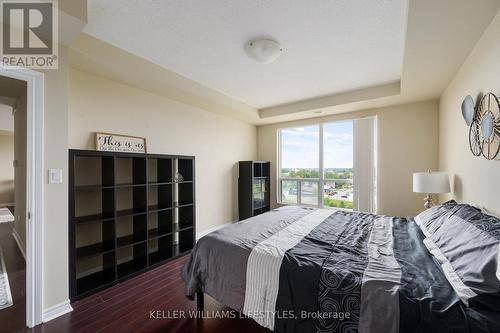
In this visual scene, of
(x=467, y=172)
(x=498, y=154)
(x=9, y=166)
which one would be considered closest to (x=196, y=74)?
(x=498, y=154)

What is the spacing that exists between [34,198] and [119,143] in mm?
1096

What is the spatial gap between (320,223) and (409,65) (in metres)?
1.89

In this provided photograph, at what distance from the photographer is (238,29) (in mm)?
1906

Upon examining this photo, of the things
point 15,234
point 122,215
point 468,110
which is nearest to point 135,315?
point 122,215

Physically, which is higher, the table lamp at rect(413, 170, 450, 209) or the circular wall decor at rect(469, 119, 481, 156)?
the circular wall decor at rect(469, 119, 481, 156)

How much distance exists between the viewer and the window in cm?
383

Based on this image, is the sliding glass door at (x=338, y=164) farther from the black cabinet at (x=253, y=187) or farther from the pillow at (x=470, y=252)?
the pillow at (x=470, y=252)

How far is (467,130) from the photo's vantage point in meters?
2.14

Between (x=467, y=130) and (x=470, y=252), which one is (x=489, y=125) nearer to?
(x=467, y=130)

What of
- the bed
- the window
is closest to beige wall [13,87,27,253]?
the bed

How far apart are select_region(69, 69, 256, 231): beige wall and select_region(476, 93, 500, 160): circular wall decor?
3450 mm

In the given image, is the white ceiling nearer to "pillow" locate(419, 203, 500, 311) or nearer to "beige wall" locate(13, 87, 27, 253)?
"pillow" locate(419, 203, 500, 311)
